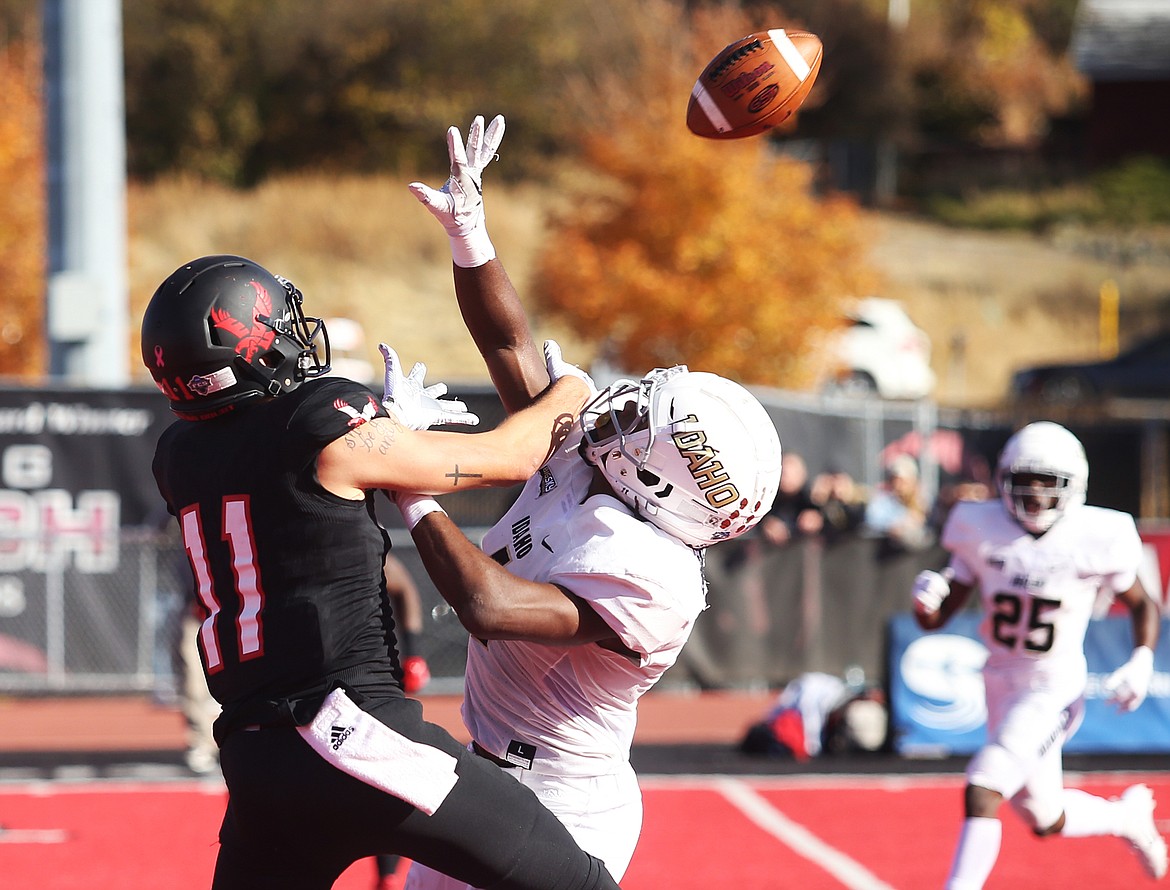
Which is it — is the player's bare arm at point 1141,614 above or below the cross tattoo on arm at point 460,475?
below

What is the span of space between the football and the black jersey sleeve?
1798mm

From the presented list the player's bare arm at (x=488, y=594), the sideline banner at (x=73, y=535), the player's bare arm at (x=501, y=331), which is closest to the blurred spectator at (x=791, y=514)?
the sideline banner at (x=73, y=535)

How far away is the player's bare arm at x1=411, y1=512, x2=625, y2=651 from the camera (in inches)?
115

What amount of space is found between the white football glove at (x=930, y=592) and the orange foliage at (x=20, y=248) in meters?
15.4

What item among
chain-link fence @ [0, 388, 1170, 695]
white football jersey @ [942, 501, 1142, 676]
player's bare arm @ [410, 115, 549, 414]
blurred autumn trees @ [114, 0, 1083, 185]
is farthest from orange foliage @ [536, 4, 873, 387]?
player's bare arm @ [410, 115, 549, 414]

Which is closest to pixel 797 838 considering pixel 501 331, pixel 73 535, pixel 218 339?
pixel 501 331

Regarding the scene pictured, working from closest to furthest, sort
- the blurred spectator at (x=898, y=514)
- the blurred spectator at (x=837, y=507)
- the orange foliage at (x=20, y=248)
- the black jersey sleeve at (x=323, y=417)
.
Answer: the black jersey sleeve at (x=323, y=417), the blurred spectator at (x=898, y=514), the blurred spectator at (x=837, y=507), the orange foliage at (x=20, y=248)

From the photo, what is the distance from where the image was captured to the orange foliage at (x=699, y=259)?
21109 millimetres

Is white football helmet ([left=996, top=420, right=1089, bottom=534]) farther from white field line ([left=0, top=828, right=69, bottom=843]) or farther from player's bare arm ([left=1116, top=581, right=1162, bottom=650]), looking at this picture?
white field line ([left=0, top=828, right=69, bottom=843])

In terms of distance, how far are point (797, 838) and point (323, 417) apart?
5122 mm

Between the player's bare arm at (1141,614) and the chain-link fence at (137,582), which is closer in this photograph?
the player's bare arm at (1141,614)

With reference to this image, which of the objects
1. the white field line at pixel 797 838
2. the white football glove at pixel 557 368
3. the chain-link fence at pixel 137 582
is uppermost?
the white football glove at pixel 557 368

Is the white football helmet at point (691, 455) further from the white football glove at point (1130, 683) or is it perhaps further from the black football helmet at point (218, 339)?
the white football glove at point (1130, 683)

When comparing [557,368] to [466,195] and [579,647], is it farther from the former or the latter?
[579,647]
